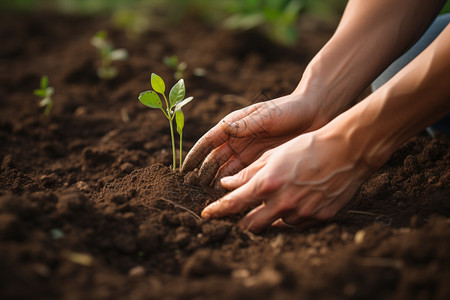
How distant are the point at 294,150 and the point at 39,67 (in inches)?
128

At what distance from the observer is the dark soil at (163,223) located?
1207 mm

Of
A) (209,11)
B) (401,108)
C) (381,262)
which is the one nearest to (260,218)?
(381,262)

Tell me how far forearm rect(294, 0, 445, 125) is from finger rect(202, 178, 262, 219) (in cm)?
66

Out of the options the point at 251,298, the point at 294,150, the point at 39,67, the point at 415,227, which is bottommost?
the point at 415,227

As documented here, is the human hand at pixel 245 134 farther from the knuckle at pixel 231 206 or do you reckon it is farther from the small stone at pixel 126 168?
the small stone at pixel 126 168

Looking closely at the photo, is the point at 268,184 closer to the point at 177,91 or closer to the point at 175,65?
the point at 177,91

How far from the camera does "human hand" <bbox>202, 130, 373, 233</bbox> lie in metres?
1.55

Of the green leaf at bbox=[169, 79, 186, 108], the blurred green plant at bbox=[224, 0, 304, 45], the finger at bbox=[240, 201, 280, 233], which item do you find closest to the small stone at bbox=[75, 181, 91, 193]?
the green leaf at bbox=[169, 79, 186, 108]

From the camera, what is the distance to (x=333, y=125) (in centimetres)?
159

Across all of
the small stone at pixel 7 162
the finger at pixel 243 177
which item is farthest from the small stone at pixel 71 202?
the small stone at pixel 7 162

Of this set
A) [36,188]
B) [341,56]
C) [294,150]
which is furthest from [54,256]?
[341,56]

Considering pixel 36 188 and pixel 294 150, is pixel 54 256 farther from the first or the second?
pixel 294 150

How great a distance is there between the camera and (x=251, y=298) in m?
1.15

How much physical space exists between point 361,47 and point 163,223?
1.32m
